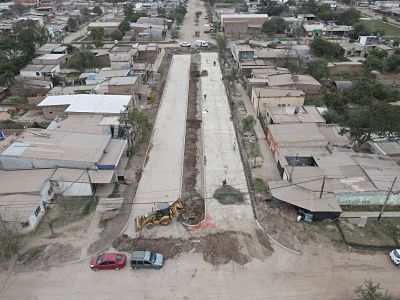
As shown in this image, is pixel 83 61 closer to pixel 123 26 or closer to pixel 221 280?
pixel 123 26

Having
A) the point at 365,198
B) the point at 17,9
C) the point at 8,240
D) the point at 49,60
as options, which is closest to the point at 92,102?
the point at 8,240

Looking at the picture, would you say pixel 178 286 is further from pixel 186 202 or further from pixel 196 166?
pixel 196 166

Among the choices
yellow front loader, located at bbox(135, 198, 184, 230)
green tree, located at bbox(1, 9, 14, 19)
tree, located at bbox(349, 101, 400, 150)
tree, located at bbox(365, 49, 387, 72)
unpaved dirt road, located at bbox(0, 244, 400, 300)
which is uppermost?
tree, located at bbox(349, 101, 400, 150)

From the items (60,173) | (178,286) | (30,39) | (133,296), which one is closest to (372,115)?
(178,286)

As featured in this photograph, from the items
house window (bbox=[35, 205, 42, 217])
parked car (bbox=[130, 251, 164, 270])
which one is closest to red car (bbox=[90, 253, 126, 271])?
parked car (bbox=[130, 251, 164, 270])

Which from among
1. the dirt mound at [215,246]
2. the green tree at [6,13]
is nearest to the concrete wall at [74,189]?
the dirt mound at [215,246]

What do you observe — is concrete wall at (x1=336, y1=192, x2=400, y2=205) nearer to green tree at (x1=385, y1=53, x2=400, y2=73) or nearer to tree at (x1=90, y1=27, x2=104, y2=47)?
green tree at (x1=385, y1=53, x2=400, y2=73)
